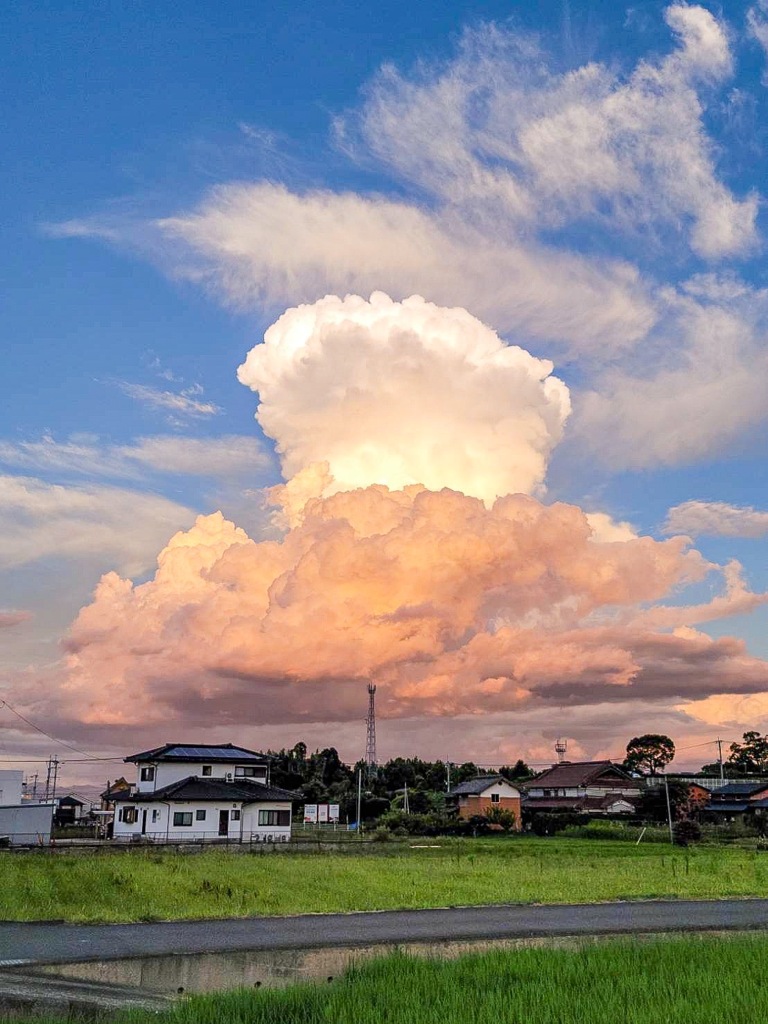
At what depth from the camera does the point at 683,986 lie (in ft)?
37.4

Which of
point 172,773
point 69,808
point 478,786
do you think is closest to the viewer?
point 172,773

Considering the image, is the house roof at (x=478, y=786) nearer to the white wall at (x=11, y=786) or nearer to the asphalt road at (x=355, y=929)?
the white wall at (x=11, y=786)

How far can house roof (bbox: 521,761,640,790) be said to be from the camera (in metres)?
86.8

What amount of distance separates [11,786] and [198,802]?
1438 centimetres

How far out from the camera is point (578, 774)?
89.1m

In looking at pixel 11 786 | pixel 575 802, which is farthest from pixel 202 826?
pixel 575 802

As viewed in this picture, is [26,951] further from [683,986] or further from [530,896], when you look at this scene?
[530,896]

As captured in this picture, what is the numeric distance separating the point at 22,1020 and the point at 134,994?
6.30 ft

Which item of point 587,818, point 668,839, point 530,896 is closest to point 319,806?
point 587,818

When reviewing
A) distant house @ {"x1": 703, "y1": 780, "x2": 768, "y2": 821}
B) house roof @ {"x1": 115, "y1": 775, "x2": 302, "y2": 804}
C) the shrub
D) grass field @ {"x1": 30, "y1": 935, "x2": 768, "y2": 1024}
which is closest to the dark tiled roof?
distant house @ {"x1": 703, "y1": 780, "x2": 768, "y2": 821}

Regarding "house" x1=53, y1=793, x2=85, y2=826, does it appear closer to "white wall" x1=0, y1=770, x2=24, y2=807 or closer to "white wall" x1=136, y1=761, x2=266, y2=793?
"white wall" x1=0, y1=770, x2=24, y2=807

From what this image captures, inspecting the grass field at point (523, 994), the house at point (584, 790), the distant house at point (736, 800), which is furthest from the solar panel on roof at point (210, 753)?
the grass field at point (523, 994)

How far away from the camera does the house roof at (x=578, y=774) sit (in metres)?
86.8

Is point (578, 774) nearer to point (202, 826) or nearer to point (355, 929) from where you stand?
point (202, 826)
